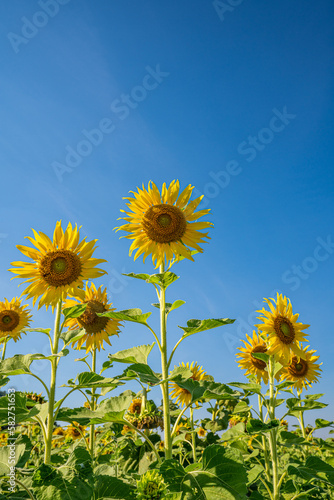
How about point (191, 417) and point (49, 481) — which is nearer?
point (49, 481)

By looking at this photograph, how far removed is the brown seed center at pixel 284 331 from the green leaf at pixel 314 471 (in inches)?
65.5

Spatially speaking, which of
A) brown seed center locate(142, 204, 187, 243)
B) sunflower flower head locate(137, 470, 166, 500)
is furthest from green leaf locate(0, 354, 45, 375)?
brown seed center locate(142, 204, 187, 243)

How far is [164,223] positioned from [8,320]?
14.8 feet

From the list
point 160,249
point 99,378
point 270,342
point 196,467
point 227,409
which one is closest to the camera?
point 196,467

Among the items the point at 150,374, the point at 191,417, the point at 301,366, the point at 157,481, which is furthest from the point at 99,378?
the point at 301,366

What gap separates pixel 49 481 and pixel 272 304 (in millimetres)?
3988

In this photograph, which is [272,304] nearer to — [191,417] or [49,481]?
[191,417]

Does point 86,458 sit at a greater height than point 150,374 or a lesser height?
lesser

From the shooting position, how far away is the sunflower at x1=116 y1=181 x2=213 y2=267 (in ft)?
14.8

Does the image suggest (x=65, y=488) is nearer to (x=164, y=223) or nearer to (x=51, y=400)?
(x=51, y=400)

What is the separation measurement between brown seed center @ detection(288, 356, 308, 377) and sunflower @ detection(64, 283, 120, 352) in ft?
9.84

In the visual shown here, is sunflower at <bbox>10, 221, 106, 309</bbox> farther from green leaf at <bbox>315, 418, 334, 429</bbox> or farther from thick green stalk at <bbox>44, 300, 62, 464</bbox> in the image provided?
green leaf at <bbox>315, 418, 334, 429</bbox>

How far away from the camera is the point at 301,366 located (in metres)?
6.66

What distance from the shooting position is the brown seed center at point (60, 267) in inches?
180
